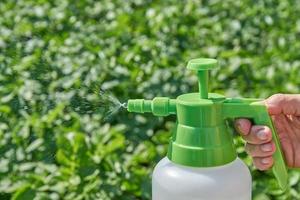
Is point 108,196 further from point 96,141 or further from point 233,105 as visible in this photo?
point 233,105

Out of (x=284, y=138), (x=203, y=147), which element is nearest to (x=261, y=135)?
(x=203, y=147)

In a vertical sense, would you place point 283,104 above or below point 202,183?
above

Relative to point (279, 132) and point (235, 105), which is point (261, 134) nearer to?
point (235, 105)

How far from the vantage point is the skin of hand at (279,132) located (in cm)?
141

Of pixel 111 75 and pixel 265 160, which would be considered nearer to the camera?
pixel 265 160

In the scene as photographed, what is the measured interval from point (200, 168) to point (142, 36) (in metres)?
1.99

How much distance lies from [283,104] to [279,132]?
4.9 inches

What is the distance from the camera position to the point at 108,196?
2301mm

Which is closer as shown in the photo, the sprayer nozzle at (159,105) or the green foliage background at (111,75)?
the sprayer nozzle at (159,105)

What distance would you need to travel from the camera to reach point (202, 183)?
4.40ft

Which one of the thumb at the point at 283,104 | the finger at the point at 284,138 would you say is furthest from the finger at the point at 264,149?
the finger at the point at 284,138

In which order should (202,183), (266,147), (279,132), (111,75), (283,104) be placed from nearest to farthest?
(202,183)
(266,147)
(283,104)
(279,132)
(111,75)

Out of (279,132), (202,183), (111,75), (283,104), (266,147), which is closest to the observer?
(202,183)

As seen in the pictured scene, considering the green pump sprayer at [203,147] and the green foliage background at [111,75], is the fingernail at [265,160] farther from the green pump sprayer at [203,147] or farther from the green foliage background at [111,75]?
the green foliage background at [111,75]
